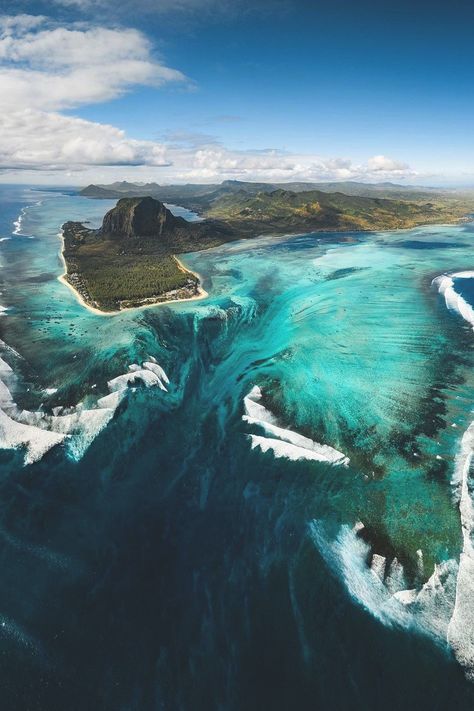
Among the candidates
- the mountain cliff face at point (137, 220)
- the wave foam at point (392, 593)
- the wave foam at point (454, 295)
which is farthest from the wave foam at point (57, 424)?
the mountain cliff face at point (137, 220)

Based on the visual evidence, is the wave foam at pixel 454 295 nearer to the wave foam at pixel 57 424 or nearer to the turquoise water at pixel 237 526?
the turquoise water at pixel 237 526

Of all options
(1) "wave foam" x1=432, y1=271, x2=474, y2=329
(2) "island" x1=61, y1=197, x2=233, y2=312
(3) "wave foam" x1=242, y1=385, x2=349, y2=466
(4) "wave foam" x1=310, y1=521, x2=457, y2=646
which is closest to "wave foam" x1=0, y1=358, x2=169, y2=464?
(3) "wave foam" x1=242, y1=385, x2=349, y2=466

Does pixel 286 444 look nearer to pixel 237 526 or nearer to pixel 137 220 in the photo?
pixel 237 526

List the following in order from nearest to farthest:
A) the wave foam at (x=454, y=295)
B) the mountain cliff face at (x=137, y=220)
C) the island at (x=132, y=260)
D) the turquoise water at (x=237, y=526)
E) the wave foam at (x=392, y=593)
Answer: the turquoise water at (x=237, y=526) → the wave foam at (x=392, y=593) → the wave foam at (x=454, y=295) → the island at (x=132, y=260) → the mountain cliff face at (x=137, y=220)

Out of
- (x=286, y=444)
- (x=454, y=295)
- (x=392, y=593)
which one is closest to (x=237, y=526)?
(x=286, y=444)

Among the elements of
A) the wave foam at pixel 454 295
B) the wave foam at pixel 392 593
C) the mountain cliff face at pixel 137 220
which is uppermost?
the mountain cliff face at pixel 137 220

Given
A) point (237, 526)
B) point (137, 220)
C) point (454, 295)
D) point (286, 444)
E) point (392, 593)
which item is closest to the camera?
point (392, 593)

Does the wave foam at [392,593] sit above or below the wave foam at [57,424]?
below
